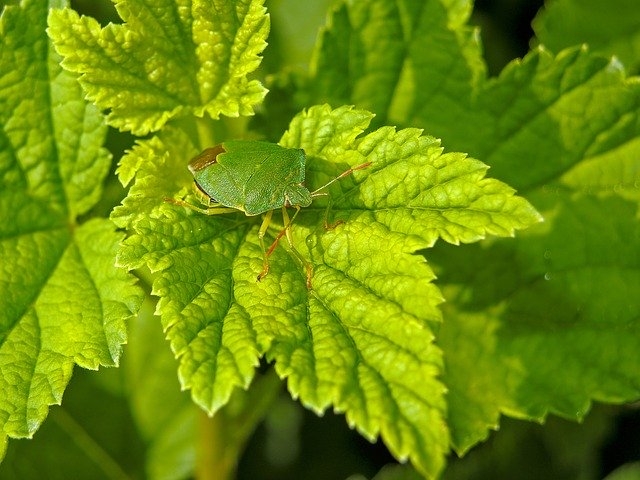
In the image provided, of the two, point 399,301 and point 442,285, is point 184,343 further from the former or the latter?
point 442,285

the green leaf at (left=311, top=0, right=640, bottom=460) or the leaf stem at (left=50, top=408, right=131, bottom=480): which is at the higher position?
the green leaf at (left=311, top=0, right=640, bottom=460)

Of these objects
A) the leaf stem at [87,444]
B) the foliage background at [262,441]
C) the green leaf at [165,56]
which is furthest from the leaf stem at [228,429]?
the green leaf at [165,56]

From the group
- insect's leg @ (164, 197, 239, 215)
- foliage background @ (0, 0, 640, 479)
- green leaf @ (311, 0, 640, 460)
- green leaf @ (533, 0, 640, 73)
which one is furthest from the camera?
green leaf @ (533, 0, 640, 73)

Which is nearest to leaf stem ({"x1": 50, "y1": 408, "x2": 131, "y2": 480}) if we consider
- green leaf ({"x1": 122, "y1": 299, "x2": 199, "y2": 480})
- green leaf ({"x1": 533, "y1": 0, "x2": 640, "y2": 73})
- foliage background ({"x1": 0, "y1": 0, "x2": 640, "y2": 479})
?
foliage background ({"x1": 0, "y1": 0, "x2": 640, "y2": 479})

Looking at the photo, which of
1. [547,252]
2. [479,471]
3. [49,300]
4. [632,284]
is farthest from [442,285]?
[49,300]

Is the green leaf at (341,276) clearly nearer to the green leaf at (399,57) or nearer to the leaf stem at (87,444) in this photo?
the green leaf at (399,57)

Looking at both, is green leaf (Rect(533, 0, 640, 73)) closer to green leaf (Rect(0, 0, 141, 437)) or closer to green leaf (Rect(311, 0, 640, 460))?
green leaf (Rect(311, 0, 640, 460))

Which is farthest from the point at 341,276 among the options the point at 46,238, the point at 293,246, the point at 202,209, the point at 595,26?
the point at 595,26
